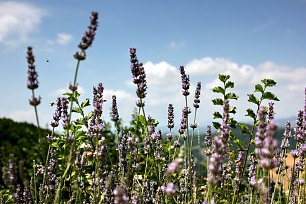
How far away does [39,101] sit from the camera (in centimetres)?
274

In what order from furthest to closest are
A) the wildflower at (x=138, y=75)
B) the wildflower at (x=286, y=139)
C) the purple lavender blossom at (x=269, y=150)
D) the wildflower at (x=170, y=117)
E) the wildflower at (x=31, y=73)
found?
the wildflower at (x=170, y=117), the wildflower at (x=286, y=139), the wildflower at (x=138, y=75), the wildflower at (x=31, y=73), the purple lavender blossom at (x=269, y=150)

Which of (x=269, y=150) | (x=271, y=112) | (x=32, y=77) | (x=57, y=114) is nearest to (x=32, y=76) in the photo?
(x=32, y=77)

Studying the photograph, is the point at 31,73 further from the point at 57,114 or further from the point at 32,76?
the point at 57,114

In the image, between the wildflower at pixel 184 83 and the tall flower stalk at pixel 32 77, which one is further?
the wildflower at pixel 184 83

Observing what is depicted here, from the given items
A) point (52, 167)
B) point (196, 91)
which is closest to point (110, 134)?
point (196, 91)

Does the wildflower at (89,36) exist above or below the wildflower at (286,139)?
above

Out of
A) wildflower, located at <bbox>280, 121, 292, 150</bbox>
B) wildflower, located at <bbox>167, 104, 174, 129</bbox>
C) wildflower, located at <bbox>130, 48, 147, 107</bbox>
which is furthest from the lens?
wildflower, located at <bbox>167, 104, 174, 129</bbox>

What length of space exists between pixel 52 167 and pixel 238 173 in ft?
5.17

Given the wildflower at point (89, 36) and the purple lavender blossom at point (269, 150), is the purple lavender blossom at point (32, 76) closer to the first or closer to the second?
the wildflower at point (89, 36)

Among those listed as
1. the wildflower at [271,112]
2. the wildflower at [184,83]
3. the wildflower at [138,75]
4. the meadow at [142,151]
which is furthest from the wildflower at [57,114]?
the wildflower at [271,112]

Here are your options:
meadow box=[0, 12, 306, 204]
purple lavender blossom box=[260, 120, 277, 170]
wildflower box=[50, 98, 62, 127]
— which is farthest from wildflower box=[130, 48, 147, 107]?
purple lavender blossom box=[260, 120, 277, 170]

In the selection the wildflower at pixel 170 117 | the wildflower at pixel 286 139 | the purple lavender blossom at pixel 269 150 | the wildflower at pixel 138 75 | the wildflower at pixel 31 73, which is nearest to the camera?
the purple lavender blossom at pixel 269 150

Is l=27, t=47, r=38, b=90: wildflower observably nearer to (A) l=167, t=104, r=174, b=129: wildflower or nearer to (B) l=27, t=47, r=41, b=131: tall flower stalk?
(B) l=27, t=47, r=41, b=131: tall flower stalk

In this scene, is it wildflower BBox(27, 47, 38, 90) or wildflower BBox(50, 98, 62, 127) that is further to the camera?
wildflower BBox(50, 98, 62, 127)
